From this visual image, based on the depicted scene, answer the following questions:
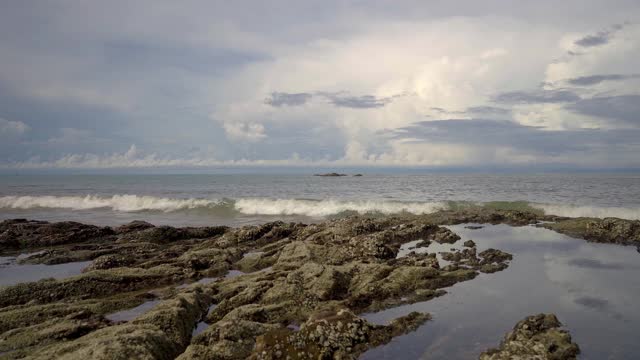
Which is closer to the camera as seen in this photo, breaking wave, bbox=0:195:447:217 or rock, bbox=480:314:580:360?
rock, bbox=480:314:580:360

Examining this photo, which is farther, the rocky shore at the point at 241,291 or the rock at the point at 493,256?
the rock at the point at 493,256

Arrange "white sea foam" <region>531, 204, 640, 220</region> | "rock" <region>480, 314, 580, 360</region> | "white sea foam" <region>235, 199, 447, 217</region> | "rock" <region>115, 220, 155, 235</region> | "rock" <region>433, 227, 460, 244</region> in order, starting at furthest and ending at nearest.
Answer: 1. "white sea foam" <region>235, 199, 447, 217</region>
2. "white sea foam" <region>531, 204, 640, 220</region>
3. "rock" <region>115, 220, 155, 235</region>
4. "rock" <region>433, 227, 460, 244</region>
5. "rock" <region>480, 314, 580, 360</region>

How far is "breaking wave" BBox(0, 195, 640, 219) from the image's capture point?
112 ft

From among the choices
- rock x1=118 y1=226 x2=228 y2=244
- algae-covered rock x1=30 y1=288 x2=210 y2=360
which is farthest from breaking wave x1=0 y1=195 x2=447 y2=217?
algae-covered rock x1=30 y1=288 x2=210 y2=360

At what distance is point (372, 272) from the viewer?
1309 centimetres

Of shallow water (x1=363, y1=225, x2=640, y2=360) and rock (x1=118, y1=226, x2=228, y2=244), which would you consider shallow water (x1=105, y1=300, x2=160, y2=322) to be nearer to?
shallow water (x1=363, y1=225, x2=640, y2=360)

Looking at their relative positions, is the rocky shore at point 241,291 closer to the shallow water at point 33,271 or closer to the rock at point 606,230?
the rock at point 606,230

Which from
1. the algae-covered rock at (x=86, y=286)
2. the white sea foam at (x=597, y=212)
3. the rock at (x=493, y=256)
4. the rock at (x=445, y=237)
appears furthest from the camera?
the white sea foam at (x=597, y=212)

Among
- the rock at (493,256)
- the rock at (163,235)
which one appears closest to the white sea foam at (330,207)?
the rock at (163,235)

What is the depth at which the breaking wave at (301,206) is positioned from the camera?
34.2m

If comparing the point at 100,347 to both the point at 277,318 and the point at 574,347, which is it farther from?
the point at 574,347

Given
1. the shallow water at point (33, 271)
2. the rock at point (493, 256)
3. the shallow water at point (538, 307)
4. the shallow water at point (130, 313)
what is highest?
the rock at point (493, 256)

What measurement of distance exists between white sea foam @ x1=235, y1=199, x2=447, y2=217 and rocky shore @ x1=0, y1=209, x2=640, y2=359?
1525 centimetres

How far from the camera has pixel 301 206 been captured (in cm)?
4153
